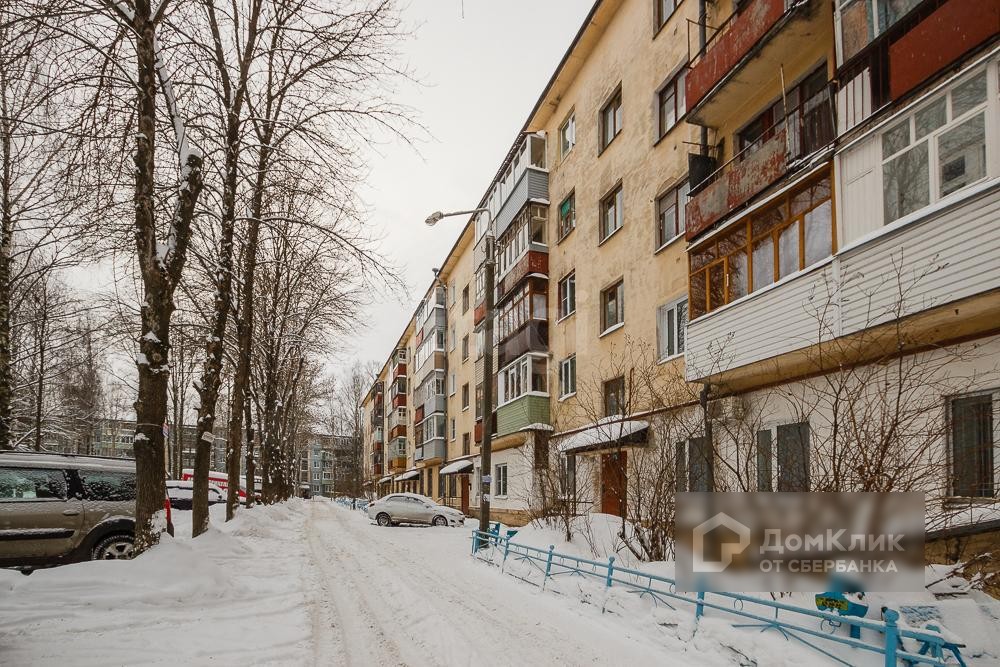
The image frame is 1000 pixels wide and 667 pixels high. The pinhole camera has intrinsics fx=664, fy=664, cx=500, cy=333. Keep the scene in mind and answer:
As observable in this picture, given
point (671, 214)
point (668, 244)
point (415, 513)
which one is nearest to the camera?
point (668, 244)

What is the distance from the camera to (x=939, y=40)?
8.09 meters

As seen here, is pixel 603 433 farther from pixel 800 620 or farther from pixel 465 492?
pixel 465 492

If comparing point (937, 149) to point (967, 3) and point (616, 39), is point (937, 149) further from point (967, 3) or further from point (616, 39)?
point (616, 39)

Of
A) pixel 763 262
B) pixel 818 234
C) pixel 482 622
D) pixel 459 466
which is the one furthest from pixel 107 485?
pixel 459 466

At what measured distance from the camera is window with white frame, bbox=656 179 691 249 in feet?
51.9

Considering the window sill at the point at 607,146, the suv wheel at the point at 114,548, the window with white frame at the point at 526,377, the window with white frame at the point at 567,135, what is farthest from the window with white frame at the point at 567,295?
the suv wheel at the point at 114,548

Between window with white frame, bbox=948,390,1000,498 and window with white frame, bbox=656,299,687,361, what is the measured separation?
22.8ft

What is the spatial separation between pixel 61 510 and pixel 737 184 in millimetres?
12497

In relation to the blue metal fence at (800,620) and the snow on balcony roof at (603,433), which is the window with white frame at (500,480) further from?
the blue metal fence at (800,620)

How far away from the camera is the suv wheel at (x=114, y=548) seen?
33.7ft

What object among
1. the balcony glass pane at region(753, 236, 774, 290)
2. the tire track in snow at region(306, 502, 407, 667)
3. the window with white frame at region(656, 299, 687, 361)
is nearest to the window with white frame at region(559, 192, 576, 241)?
the window with white frame at region(656, 299, 687, 361)

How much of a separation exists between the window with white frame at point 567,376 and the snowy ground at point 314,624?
36.4 ft

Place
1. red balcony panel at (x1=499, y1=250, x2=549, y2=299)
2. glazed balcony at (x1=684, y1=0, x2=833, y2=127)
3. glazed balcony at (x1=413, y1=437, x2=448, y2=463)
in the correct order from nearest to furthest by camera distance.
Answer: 1. glazed balcony at (x1=684, y1=0, x2=833, y2=127)
2. red balcony panel at (x1=499, y1=250, x2=549, y2=299)
3. glazed balcony at (x1=413, y1=437, x2=448, y2=463)

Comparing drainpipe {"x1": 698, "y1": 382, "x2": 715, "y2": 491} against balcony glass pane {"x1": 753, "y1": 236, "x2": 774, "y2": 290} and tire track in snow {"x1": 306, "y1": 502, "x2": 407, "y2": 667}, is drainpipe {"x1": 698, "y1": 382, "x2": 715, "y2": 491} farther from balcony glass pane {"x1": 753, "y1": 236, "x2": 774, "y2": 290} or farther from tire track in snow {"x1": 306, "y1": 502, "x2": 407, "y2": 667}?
tire track in snow {"x1": 306, "y1": 502, "x2": 407, "y2": 667}
